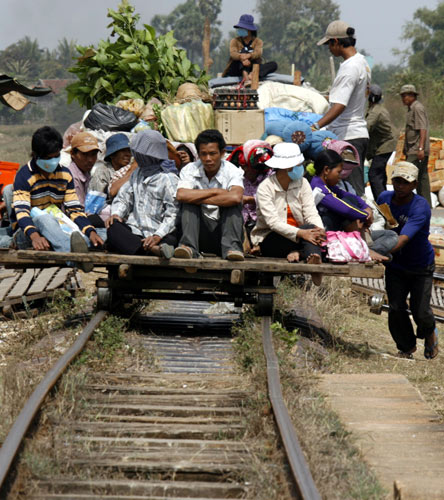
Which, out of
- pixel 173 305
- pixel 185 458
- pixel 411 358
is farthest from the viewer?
pixel 173 305

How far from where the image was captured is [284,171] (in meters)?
6.82

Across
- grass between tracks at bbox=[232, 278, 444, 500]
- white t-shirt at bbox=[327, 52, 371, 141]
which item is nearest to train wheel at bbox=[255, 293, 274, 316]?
grass between tracks at bbox=[232, 278, 444, 500]

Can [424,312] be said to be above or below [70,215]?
below

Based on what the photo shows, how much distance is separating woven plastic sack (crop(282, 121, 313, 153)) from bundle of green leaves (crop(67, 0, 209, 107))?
416cm

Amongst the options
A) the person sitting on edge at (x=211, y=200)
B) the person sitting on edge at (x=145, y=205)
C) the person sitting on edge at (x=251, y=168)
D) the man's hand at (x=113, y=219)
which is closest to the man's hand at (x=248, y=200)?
the person sitting on edge at (x=251, y=168)

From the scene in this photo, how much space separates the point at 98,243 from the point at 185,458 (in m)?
3.17

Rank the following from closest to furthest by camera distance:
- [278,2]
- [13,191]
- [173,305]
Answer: [13,191] → [173,305] → [278,2]

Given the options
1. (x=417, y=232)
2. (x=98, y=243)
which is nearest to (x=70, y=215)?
(x=98, y=243)

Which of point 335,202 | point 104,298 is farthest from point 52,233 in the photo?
point 335,202

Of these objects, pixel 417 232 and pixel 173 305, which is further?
pixel 173 305

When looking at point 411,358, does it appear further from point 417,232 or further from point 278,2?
point 278,2

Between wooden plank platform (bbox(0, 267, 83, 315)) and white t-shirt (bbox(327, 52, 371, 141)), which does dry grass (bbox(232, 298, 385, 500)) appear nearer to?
wooden plank platform (bbox(0, 267, 83, 315))

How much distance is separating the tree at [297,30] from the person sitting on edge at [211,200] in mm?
93286

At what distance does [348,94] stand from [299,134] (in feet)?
2.33
